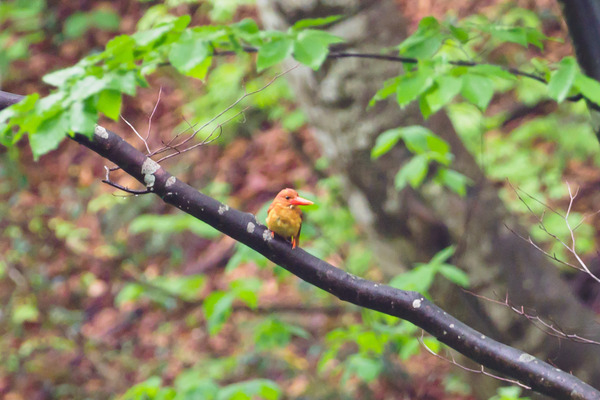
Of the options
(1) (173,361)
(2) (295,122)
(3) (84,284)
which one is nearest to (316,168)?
(2) (295,122)

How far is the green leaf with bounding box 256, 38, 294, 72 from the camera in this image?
1.88 meters

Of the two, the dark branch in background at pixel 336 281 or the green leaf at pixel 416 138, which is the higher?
the dark branch in background at pixel 336 281

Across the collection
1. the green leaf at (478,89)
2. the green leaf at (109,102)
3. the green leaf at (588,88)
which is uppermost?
the green leaf at (109,102)

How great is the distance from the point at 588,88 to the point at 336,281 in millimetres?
998

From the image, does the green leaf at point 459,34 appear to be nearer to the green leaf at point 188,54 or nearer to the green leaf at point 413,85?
the green leaf at point 413,85

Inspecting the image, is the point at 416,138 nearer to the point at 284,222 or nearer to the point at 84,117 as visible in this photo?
the point at 284,222

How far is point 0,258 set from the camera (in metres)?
5.10

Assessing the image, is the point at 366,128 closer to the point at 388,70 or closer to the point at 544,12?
A: the point at 388,70

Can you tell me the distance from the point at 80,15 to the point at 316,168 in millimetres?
4673

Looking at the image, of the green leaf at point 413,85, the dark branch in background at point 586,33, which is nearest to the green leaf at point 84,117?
the green leaf at point 413,85

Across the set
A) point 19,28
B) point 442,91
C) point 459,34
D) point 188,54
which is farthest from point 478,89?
point 19,28

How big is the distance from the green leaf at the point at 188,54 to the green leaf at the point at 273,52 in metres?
0.17

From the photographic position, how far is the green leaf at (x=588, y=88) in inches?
69.4

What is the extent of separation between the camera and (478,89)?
187 cm
